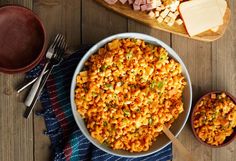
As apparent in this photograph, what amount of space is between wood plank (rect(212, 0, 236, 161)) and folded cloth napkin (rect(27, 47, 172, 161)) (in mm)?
398

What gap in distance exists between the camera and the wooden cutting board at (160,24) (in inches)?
56.7

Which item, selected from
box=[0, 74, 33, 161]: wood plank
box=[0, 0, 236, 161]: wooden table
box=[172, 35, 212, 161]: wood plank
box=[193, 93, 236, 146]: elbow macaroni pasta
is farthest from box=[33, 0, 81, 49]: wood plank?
box=[193, 93, 236, 146]: elbow macaroni pasta

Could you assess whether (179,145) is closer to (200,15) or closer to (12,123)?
(200,15)

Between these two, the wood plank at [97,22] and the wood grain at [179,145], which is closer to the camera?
the wood grain at [179,145]

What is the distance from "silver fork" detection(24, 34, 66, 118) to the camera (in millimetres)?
1389

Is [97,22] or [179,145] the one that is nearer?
[179,145]

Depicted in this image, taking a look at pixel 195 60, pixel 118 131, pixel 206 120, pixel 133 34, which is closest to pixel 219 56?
pixel 195 60

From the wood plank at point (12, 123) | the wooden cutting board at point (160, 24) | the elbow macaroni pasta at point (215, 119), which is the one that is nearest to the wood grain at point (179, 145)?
the elbow macaroni pasta at point (215, 119)

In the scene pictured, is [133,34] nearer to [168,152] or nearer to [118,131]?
[118,131]

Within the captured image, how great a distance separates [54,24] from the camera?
146 cm

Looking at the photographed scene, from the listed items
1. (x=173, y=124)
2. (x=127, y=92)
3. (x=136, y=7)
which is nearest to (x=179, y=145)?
(x=173, y=124)

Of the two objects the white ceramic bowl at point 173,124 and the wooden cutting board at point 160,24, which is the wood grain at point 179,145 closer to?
the white ceramic bowl at point 173,124

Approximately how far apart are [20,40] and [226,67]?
766 mm

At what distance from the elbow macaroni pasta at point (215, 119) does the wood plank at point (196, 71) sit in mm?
63
